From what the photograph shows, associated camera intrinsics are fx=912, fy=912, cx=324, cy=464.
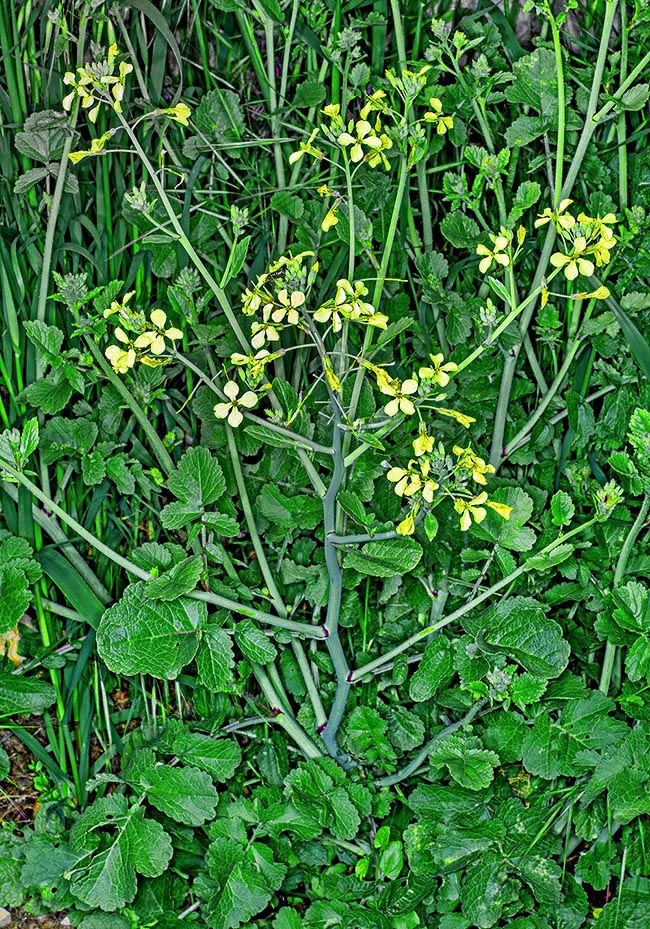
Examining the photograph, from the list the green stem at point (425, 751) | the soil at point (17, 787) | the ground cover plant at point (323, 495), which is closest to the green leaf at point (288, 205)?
the ground cover plant at point (323, 495)

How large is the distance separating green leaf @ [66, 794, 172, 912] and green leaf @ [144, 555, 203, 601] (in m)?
0.40

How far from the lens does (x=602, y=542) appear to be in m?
1.69

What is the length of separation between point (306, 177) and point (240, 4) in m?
0.34

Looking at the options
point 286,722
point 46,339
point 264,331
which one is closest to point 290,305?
point 264,331

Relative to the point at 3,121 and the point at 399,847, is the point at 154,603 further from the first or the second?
the point at 3,121

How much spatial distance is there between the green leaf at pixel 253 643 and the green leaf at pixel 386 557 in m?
0.22

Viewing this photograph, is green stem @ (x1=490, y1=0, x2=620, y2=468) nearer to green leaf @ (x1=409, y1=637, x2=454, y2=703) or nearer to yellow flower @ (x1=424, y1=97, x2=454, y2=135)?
yellow flower @ (x1=424, y1=97, x2=454, y2=135)

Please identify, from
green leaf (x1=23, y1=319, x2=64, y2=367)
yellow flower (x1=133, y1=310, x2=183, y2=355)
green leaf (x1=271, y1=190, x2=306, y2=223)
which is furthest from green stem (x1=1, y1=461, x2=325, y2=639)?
green leaf (x1=271, y1=190, x2=306, y2=223)

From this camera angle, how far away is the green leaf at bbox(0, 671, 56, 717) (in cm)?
164

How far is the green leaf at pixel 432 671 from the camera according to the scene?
63.7 inches

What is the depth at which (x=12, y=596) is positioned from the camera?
1624mm

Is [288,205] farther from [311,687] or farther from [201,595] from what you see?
[311,687]

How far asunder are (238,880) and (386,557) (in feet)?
2.02

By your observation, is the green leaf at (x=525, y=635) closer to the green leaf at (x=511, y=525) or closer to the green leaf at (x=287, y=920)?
the green leaf at (x=511, y=525)
